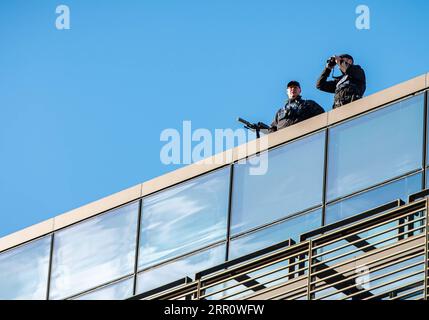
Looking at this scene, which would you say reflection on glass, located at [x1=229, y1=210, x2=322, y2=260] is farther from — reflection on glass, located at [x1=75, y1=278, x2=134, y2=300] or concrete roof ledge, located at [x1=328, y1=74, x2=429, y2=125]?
reflection on glass, located at [x1=75, y1=278, x2=134, y2=300]

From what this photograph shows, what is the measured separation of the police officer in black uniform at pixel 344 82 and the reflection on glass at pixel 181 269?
10.1 feet

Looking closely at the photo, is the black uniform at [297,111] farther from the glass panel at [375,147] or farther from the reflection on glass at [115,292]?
the reflection on glass at [115,292]

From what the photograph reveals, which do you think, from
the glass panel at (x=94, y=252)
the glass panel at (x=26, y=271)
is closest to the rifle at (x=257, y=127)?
the glass panel at (x=94, y=252)

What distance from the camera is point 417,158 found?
21.1m

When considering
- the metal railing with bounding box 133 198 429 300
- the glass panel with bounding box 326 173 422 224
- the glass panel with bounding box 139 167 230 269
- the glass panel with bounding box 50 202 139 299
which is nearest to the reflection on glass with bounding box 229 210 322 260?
the glass panel with bounding box 326 173 422 224

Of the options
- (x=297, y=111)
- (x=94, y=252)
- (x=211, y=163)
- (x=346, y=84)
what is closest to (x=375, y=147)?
(x=346, y=84)

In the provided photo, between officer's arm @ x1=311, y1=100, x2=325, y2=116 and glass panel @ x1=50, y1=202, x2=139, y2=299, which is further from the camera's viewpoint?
glass panel @ x1=50, y1=202, x2=139, y2=299

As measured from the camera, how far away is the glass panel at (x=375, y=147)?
69.9ft

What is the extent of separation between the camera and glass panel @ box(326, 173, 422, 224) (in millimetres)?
21062

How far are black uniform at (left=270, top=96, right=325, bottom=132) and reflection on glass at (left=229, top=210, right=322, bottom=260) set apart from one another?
1645 mm

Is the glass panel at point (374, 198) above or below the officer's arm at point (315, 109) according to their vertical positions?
below
